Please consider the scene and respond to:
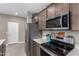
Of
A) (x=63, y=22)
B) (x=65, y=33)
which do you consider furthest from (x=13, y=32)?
(x=65, y=33)

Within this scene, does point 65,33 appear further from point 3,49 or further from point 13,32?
point 3,49

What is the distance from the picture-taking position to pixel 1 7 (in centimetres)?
140

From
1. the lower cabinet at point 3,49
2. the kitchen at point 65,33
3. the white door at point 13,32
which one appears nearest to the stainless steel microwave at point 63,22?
the kitchen at point 65,33

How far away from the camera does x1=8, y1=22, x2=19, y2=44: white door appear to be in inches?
60.1

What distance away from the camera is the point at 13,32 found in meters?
1.57

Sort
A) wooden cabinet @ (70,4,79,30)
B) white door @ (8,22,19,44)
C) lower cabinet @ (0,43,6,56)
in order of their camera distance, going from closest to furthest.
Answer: wooden cabinet @ (70,4,79,30)
lower cabinet @ (0,43,6,56)
white door @ (8,22,19,44)

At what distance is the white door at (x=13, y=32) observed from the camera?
1.53m

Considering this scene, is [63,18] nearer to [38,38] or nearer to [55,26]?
Answer: [55,26]

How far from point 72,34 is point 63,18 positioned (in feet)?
1.19

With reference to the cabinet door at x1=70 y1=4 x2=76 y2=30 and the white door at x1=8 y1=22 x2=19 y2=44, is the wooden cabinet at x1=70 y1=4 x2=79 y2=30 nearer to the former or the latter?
the cabinet door at x1=70 y1=4 x2=76 y2=30

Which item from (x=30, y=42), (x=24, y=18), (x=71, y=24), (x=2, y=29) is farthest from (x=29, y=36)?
(x=71, y=24)

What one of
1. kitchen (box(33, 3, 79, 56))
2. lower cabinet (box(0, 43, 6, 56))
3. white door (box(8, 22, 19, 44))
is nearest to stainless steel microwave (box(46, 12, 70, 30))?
kitchen (box(33, 3, 79, 56))

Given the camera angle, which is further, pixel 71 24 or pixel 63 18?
pixel 63 18

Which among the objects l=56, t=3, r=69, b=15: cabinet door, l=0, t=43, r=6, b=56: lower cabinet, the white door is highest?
l=56, t=3, r=69, b=15: cabinet door
